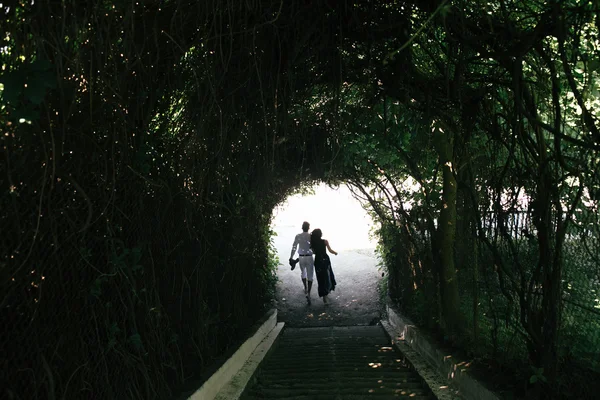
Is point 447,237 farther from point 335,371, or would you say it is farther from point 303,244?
point 303,244

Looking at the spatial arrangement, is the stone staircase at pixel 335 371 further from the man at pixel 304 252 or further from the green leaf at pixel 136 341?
the man at pixel 304 252

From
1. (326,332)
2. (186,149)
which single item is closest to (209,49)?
(186,149)

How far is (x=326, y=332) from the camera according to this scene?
9.43m

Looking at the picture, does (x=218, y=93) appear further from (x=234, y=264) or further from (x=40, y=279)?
(x=234, y=264)

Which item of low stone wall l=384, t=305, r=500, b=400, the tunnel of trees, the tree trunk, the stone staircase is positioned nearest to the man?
the stone staircase

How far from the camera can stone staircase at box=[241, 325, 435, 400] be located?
15.7 ft

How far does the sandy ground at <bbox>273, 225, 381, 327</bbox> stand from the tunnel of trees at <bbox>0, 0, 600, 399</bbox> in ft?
19.0

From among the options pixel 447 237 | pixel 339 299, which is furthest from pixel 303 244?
pixel 447 237

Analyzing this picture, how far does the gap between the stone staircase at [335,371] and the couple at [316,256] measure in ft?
8.82

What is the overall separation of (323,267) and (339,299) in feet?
7.35

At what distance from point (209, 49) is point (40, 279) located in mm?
1933

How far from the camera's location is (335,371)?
5.83m

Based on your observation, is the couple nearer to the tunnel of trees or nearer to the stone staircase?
the stone staircase

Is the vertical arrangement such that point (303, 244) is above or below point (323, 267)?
above
